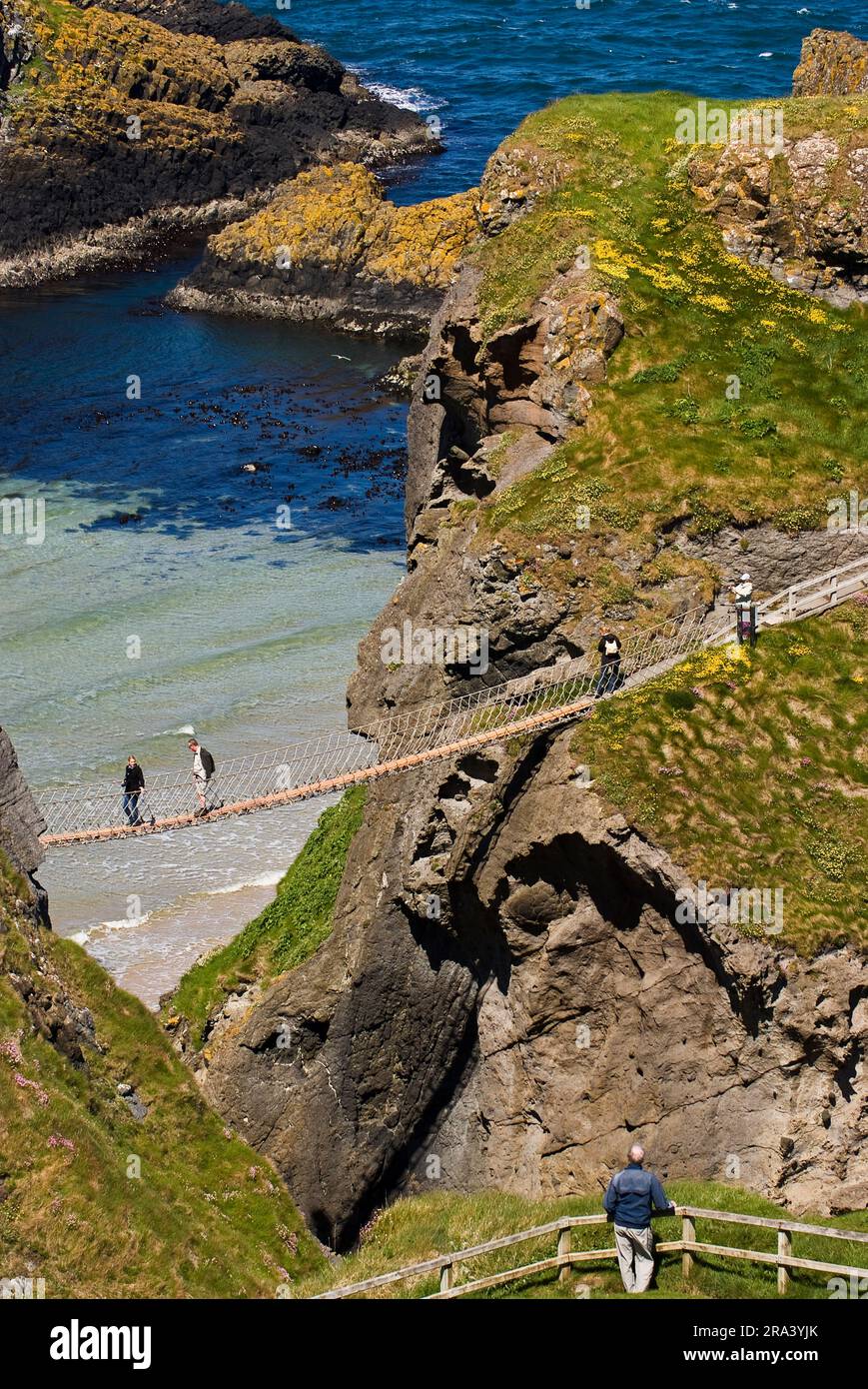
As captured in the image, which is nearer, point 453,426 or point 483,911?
point 483,911

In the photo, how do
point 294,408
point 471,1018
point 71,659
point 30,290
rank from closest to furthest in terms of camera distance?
point 471,1018 < point 71,659 < point 294,408 < point 30,290

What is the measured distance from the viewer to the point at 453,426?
48.9 m

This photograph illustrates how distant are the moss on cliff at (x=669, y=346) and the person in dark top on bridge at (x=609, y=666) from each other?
4026 millimetres

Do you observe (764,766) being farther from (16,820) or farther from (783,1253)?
(16,820)

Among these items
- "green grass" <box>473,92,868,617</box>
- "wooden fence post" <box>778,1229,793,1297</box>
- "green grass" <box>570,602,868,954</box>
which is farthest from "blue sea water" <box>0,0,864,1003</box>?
"wooden fence post" <box>778,1229,793,1297</box>

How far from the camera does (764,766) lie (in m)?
34.7

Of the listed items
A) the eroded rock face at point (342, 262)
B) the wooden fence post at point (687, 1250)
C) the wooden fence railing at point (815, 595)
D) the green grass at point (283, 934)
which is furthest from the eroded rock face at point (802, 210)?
the eroded rock face at point (342, 262)

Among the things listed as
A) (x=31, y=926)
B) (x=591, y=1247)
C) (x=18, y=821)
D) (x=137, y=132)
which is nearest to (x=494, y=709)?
(x=18, y=821)

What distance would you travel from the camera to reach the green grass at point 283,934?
44.1 meters

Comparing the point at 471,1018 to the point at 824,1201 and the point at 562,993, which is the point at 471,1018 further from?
the point at 824,1201

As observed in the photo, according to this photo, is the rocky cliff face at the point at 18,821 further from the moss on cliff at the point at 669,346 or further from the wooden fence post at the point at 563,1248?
the wooden fence post at the point at 563,1248

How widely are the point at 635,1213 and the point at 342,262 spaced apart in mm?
82095

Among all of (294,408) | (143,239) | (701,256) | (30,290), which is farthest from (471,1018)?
(143,239)

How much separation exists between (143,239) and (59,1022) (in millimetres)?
87034
